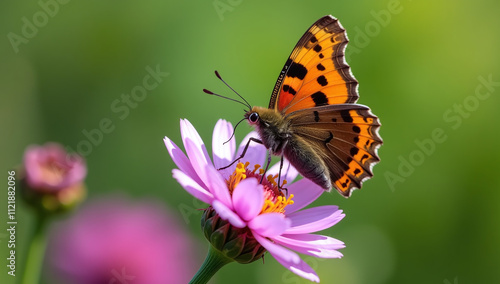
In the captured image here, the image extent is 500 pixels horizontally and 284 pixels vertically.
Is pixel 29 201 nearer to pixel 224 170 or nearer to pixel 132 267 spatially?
pixel 132 267

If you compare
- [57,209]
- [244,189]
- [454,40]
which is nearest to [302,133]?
[244,189]

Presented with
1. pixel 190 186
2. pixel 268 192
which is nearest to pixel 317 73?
pixel 268 192

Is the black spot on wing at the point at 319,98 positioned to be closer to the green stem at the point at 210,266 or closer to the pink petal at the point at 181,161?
the pink petal at the point at 181,161

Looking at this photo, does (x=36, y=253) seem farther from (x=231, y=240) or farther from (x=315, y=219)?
(x=315, y=219)

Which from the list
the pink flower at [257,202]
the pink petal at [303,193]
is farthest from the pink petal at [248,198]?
the pink petal at [303,193]

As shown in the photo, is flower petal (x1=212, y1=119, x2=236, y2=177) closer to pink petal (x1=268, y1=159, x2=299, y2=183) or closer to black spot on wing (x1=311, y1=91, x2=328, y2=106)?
pink petal (x1=268, y1=159, x2=299, y2=183)

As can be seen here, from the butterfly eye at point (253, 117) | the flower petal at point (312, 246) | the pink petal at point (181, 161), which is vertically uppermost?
the butterfly eye at point (253, 117)

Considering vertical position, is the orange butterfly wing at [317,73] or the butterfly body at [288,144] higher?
the orange butterfly wing at [317,73]
